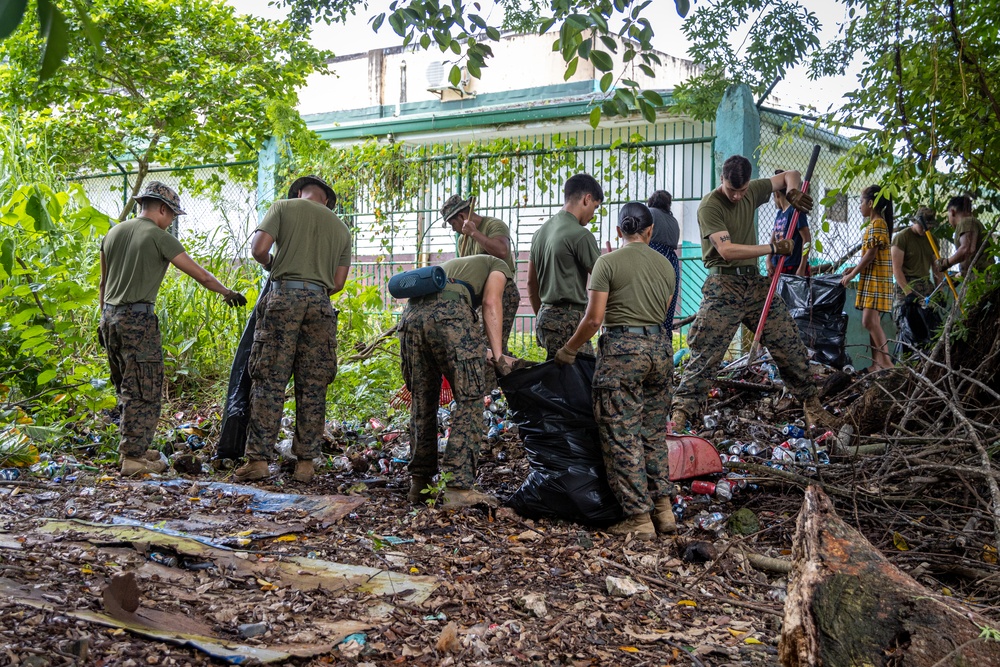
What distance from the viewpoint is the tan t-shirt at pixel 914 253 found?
22.0 ft

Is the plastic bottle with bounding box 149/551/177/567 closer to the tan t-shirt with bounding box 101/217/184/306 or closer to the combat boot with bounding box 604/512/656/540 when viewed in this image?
the combat boot with bounding box 604/512/656/540

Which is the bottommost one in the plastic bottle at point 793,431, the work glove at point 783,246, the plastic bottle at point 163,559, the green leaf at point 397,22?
the plastic bottle at point 163,559

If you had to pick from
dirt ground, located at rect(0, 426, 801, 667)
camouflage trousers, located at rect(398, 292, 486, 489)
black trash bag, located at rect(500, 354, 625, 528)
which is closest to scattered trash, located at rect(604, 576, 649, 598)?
dirt ground, located at rect(0, 426, 801, 667)

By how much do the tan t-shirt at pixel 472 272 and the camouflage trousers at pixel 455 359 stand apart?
7 cm

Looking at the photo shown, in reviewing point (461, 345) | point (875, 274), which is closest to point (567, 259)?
point (461, 345)

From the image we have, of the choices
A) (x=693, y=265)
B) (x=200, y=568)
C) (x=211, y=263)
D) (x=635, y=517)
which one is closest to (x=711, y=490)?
(x=635, y=517)

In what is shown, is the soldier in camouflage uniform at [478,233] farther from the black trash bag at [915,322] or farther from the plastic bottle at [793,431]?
the black trash bag at [915,322]

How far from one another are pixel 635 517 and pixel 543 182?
5.15 meters

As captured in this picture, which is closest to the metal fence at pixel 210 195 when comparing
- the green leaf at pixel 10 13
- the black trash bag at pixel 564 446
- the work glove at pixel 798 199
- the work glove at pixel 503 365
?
the work glove at pixel 503 365

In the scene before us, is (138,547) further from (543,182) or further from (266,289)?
(543,182)

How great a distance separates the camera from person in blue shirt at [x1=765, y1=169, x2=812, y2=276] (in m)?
6.48

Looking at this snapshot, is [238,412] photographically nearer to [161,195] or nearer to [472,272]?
[161,195]

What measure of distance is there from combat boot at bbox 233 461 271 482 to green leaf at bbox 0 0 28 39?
4.42 m

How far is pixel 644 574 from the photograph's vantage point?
361 centimetres
